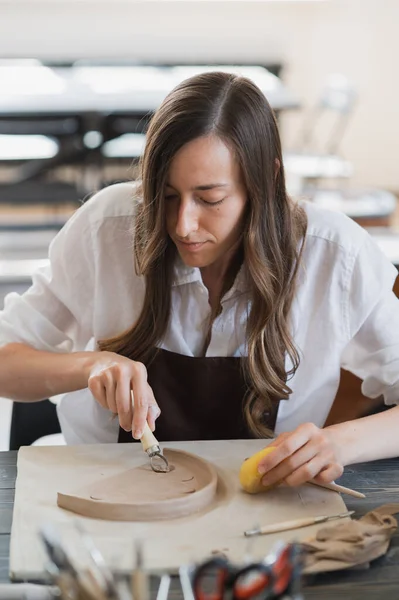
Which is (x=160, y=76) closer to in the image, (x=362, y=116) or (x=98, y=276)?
(x=362, y=116)

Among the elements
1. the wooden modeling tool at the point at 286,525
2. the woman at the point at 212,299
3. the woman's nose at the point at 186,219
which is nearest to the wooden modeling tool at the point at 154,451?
the woman at the point at 212,299

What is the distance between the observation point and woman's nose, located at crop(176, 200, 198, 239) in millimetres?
1475

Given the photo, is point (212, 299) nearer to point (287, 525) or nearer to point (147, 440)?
point (147, 440)

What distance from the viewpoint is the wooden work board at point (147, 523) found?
113cm

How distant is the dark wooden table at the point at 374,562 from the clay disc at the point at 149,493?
0.36 ft

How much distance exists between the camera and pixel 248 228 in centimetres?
158

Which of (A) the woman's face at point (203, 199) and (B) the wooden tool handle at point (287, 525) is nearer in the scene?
(B) the wooden tool handle at point (287, 525)

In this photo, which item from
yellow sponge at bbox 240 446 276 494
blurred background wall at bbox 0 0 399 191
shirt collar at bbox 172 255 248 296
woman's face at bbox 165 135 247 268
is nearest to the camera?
yellow sponge at bbox 240 446 276 494

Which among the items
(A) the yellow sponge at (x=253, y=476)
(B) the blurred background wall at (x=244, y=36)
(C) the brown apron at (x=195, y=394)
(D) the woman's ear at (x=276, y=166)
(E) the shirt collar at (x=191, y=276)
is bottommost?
(B) the blurred background wall at (x=244, y=36)

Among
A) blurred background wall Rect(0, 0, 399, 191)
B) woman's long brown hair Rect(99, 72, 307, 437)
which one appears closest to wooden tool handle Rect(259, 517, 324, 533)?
woman's long brown hair Rect(99, 72, 307, 437)

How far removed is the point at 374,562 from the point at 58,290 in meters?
0.85

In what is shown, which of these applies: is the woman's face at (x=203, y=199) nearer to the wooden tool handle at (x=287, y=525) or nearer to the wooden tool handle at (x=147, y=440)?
the wooden tool handle at (x=147, y=440)

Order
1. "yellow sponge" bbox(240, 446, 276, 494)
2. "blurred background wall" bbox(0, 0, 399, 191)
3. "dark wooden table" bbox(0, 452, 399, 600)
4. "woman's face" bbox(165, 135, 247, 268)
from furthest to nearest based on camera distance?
"blurred background wall" bbox(0, 0, 399, 191), "woman's face" bbox(165, 135, 247, 268), "yellow sponge" bbox(240, 446, 276, 494), "dark wooden table" bbox(0, 452, 399, 600)

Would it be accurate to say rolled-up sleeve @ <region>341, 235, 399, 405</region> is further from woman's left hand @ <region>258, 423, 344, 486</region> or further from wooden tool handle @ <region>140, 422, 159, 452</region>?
wooden tool handle @ <region>140, 422, 159, 452</region>
